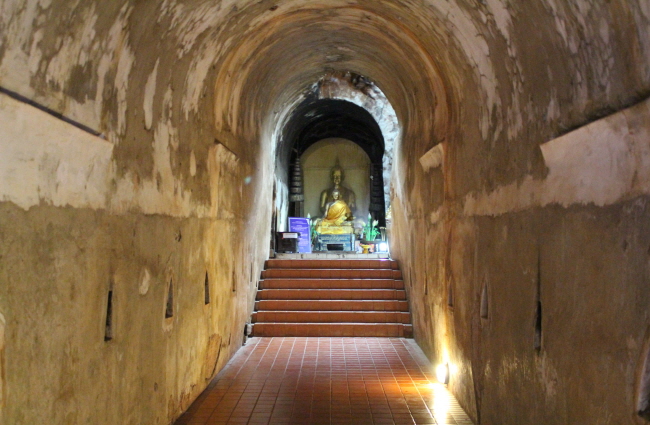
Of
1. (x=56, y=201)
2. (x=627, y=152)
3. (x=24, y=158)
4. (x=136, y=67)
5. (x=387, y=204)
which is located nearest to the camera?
(x=627, y=152)

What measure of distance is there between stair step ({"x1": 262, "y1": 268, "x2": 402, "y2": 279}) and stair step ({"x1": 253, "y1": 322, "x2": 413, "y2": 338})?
135cm

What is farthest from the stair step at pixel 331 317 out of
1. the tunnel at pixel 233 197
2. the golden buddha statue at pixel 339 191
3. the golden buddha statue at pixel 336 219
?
the golden buddha statue at pixel 339 191

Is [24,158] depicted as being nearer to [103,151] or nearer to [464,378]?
[103,151]

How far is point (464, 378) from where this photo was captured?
5.07 m

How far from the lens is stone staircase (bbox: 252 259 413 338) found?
8.57 meters

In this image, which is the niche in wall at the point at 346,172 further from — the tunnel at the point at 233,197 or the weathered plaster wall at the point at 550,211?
the weathered plaster wall at the point at 550,211

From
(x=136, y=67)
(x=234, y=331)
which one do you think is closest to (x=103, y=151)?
(x=136, y=67)

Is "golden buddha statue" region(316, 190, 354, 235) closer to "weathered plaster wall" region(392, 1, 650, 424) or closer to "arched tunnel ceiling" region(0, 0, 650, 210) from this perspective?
"arched tunnel ceiling" region(0, 0, 650, 210)

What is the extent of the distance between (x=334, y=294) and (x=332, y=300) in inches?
6.4

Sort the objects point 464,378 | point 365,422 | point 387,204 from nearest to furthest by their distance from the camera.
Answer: point 365,422 → point 464,378 → point 387,204

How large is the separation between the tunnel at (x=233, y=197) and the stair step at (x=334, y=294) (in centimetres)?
228

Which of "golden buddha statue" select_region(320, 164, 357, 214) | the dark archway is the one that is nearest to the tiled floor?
the dark archway

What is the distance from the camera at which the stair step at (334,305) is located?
29.6 feet

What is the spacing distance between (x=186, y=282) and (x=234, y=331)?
95.2 inches
